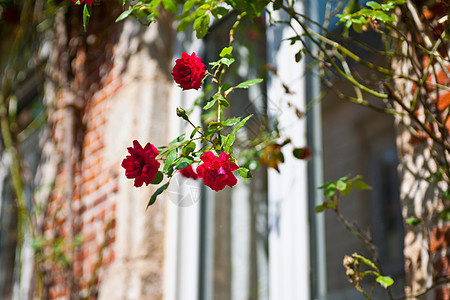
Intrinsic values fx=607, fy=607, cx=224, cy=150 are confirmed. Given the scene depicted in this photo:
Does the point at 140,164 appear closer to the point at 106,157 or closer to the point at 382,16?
the point at 382,16

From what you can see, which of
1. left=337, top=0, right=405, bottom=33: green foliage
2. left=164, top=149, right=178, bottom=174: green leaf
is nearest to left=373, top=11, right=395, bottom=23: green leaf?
left=337, top=0, right=405, bottom=33: green foliage

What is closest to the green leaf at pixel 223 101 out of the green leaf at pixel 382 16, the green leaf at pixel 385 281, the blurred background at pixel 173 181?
the blurred background at pixel 173 181

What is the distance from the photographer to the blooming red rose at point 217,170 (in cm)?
121

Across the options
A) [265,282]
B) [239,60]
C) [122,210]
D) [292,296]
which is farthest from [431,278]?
[122,210]

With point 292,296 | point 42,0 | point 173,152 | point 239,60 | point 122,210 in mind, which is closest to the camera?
point 173,152

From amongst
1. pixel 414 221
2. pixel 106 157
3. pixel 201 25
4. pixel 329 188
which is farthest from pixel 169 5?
pixel 106 157

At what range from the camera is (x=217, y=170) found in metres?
1.21

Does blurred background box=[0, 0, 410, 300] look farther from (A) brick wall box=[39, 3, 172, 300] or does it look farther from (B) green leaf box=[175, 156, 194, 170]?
(B) green leaf box=[175, 156, 194, 170]

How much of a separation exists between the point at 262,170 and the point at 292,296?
0.62 metres

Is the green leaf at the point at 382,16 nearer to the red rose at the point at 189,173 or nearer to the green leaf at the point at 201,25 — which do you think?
the green leaf at the point at 201,25

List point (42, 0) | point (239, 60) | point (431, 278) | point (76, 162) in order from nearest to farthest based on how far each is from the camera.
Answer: point (431, 278) → point (239, 60) → point (76, 162) → point (42, 0)

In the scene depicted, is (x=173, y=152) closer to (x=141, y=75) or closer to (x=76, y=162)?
(x=141, y=75)

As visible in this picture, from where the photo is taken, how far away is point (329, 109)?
147 inches

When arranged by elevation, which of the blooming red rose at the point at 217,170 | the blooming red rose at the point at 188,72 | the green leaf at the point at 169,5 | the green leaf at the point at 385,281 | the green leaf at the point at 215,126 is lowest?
the green leaf at the point at 385,281
